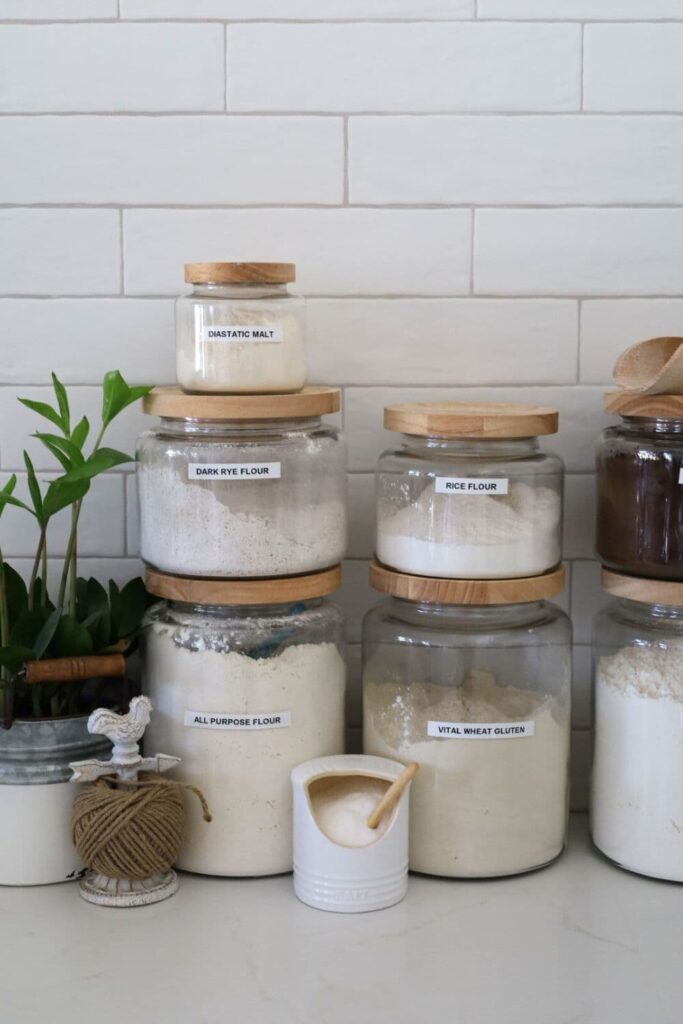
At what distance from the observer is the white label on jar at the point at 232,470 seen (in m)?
1.13

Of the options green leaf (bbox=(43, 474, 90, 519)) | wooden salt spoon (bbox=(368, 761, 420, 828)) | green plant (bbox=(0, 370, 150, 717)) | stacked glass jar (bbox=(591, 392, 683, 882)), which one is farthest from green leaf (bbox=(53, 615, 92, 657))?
stacked glass jar (bbox=(591, 392, 683, 882))

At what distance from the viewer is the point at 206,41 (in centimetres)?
132

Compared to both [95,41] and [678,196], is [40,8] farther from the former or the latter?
[678,196]

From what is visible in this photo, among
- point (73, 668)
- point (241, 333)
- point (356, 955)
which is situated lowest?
point (356, 955)

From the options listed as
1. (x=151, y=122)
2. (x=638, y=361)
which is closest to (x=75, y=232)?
(x=151, y=122)

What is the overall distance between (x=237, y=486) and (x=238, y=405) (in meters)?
0.08

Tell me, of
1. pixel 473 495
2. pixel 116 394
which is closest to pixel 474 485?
pixel 473 495

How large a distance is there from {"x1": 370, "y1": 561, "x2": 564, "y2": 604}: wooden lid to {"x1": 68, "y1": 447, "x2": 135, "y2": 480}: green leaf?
0.95 ft

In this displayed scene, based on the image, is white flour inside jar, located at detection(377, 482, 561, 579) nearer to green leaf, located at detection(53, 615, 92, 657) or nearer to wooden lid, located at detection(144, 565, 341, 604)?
wooden lid, located at detection(144, 565, 341, 604)

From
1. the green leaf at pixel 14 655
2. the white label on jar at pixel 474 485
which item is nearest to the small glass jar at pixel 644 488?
the white label on jar at pixel 474 485

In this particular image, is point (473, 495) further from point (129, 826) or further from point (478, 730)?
point (129, 826)

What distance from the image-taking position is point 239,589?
1147mm

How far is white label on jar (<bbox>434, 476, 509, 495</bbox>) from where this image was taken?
1.13 metres

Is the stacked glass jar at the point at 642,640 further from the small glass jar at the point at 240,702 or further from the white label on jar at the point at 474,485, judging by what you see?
the small glass jar at the point at 240,702
